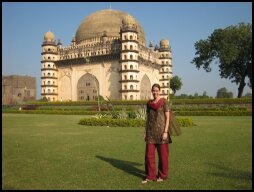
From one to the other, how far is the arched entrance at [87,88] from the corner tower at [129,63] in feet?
18.8

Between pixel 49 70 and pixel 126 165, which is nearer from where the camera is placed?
pixel 126 165

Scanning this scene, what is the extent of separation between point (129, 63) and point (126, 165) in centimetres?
3739

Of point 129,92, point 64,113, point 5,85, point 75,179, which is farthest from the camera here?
point 5,85

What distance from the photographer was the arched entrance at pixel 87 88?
4816cm

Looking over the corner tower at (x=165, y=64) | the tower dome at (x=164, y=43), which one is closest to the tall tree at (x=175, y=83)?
the corner tower at (x=165, y=64)

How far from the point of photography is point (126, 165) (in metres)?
6.69

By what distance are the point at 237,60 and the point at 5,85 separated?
4614 cm

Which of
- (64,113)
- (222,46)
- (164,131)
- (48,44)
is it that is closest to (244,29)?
(222,46)

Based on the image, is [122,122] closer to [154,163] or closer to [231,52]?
[154,163]

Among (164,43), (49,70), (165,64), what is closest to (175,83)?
(165,64)

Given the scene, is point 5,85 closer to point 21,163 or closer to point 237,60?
point 237,60

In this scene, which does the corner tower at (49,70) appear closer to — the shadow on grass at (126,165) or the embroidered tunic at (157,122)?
the shadow on grass at (126,165)

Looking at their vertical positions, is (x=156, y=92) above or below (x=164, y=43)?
below

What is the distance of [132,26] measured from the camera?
1768 inches
